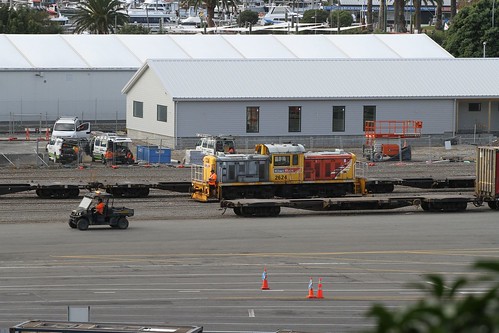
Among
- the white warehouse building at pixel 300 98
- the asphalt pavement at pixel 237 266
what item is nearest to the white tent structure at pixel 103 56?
the white warehouse building at pixel 300 98

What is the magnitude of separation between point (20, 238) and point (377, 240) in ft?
45.6

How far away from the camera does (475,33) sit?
4402 inches

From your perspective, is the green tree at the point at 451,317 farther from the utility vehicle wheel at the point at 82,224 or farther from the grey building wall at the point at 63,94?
the grey building wall at the point at 63,94

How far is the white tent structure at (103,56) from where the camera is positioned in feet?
281

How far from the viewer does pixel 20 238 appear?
3866 cm

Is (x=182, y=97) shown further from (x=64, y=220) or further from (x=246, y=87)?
(x=64, y=220)

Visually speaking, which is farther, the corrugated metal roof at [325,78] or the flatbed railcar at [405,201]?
the corrugated metal roof at [325,78]

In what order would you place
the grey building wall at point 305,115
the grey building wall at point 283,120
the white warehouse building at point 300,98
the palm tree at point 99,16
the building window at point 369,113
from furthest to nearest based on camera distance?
the palm tree at point 99,16 → the building window at point 369,113 → the white warehouse building at point 300,98 → the grey building wall at point 305,115 → the grey building wall at point 283,120

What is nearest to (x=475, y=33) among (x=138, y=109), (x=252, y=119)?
(x=252, y=119)

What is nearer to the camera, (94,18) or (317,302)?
(317,302)

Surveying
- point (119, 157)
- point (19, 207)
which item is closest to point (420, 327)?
point (19, 207)

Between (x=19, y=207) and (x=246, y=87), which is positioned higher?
(x=246, y=87)

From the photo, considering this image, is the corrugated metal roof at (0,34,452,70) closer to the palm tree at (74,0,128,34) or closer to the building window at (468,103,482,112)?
the building window at (468,103,482,112)

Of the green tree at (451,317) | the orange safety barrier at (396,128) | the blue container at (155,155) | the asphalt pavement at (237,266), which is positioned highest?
the orange safety barrier at (396,128)
